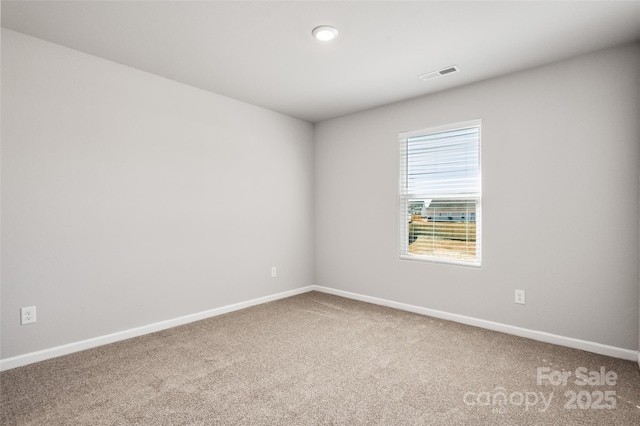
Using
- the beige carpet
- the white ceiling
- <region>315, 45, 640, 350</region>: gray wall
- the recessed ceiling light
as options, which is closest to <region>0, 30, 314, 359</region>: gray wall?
the white ceiling

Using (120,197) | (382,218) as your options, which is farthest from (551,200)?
(120,197)

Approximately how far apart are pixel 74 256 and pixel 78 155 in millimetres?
828

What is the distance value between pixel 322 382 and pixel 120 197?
2.34 m

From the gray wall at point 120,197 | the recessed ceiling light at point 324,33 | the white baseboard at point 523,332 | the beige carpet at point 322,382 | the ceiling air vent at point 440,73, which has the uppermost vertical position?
the recessed ceiling light at point 324,33

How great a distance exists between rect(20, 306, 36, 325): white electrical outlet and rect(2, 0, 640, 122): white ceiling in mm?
2055

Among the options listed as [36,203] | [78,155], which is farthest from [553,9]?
[36,203]

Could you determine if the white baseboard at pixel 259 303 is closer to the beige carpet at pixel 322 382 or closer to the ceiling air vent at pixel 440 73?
the beige carpet at pixel 322 382

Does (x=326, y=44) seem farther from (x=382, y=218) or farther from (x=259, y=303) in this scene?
(x=259, y=303)

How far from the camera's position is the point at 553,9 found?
218 centimetres

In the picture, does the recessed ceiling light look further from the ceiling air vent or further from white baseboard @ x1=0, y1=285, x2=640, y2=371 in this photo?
white baseboard @ x1=0, y1=285, x2=640, y2=371

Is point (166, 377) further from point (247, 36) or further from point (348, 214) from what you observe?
point (348, 214)

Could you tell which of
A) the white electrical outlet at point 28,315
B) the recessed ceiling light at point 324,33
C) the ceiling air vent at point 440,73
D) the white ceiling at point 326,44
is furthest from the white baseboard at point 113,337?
the ceiling air vent at point 440,73

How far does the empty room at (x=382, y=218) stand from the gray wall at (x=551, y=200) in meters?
0.02

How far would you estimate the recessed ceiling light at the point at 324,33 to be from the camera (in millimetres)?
2412
